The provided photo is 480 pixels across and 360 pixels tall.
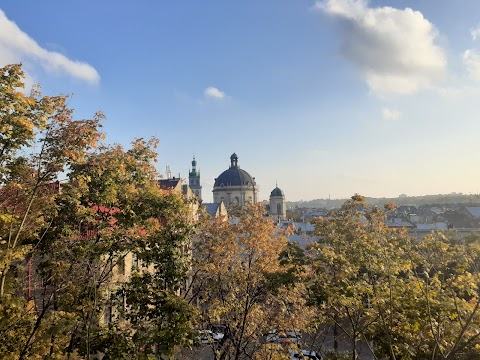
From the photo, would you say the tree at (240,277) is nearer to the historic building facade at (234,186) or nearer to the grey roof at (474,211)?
the grey roof at (474,211)

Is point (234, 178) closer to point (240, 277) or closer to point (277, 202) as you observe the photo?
point (277, 202)

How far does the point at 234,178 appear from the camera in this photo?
102312mm

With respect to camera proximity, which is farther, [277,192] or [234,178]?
[277,192]

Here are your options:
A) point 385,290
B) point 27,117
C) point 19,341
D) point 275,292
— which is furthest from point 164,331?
point 27,117

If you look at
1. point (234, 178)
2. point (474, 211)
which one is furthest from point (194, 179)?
point (474, 211)

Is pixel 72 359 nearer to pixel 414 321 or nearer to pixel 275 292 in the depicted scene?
pixel 275 292

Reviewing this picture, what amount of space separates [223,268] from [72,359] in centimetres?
629

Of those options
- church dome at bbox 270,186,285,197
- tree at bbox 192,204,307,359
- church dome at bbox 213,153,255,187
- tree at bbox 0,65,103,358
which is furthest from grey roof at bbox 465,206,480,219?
tree at bbox 0,65,103,358

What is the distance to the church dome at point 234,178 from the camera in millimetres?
101938

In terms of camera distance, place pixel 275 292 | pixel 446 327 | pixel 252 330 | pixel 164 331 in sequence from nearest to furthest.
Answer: pixel 446 327
pixel 164 331
pixel 275 292
pixel 252 330

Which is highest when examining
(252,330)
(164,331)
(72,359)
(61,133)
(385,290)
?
(61,133)

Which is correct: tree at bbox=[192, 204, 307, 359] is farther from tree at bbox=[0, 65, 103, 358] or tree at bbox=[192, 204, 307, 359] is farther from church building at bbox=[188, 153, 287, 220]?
church building at bbox=[188, 153, 287, 220]

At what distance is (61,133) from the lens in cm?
938

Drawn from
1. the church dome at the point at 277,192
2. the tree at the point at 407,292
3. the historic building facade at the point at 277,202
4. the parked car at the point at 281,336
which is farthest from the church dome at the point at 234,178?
the tree at the point at 407,292
